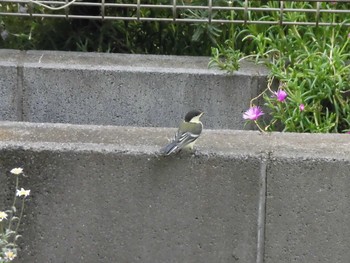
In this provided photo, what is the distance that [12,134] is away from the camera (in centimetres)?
425

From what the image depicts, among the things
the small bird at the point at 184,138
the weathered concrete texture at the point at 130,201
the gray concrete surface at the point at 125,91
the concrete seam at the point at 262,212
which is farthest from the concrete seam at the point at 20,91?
the concrete seam at the point at 262,212

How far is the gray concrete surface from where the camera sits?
4.85m

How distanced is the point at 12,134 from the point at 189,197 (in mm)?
850

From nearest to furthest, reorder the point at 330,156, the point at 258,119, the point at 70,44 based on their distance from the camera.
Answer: the point at 330,156, the point at 258,119, the point at 70,44

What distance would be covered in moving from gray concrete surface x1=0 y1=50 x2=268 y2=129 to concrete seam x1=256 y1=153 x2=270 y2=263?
0.84 metres

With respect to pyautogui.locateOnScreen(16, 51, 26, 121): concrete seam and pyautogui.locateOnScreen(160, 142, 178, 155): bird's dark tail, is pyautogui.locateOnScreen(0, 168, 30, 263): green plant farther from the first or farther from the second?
pyautogui.locateOnScreen(16, 51, 26, 121): concrete seam

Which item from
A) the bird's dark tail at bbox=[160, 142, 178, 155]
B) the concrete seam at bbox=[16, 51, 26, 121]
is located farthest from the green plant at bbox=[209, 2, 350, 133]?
the concrete seam at bbox=[16, 51, 26, 121]

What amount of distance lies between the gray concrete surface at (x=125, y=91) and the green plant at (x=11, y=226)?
0.88 m

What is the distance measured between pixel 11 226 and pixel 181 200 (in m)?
0.76

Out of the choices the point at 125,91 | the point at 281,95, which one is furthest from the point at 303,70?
the point at 125,91

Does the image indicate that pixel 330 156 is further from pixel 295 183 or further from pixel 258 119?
pixel 258 119

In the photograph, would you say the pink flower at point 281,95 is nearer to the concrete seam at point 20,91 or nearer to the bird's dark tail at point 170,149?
the bird's dark tail at point 170,149

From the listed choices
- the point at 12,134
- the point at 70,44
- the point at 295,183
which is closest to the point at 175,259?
the point at 295,183

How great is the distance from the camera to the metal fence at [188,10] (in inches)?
192
